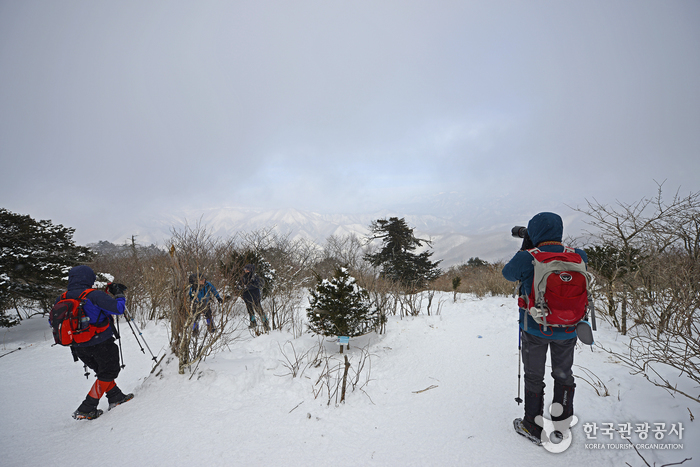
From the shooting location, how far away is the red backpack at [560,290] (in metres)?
2.04

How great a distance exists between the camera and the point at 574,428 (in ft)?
7.80

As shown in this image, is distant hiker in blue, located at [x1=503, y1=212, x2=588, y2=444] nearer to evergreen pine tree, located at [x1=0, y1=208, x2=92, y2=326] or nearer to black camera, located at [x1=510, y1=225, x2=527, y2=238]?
black camera, located at [x1=510, y1=225, x2=527, y2=238]

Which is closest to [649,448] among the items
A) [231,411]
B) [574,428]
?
[574,428]

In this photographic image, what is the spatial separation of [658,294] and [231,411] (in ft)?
19.1

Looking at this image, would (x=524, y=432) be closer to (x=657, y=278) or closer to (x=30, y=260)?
(x=657, y=278)

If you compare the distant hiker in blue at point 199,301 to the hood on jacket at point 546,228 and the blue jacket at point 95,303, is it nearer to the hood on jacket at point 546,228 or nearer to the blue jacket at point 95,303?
the blue jacket at point 95,303

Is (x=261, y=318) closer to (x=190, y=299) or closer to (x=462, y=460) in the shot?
(x=190, y=299)

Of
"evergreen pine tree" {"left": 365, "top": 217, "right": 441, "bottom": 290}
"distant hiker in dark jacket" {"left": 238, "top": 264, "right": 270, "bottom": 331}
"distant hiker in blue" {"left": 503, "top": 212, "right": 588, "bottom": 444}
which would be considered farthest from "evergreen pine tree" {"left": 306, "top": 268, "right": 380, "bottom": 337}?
"evergreen pine tree" {"left": 365, "top": 217, "right": 441, "bottom": 290}

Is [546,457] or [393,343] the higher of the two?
[546,457]

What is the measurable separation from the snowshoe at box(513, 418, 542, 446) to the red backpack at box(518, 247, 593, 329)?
1.03 m

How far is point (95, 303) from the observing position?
2824 mm

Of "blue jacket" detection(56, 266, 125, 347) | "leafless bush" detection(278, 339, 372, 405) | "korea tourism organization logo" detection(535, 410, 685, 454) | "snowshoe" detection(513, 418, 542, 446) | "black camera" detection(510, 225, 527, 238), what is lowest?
"leafless bush" detection(278, 339, 372, 405)

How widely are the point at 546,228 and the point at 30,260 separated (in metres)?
10.8

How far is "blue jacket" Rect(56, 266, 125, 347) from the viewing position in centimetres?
283
